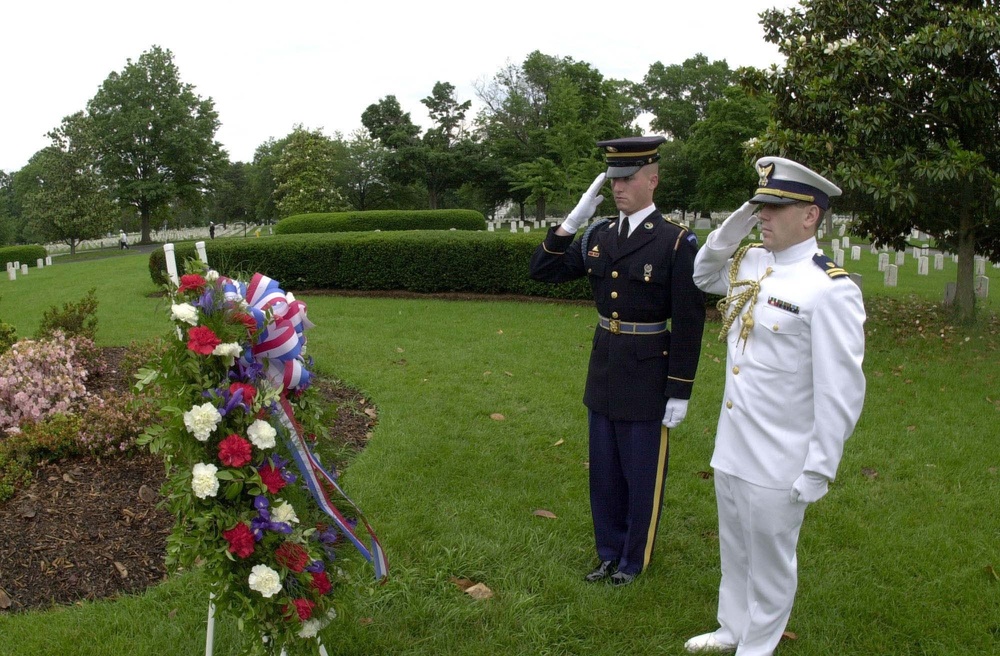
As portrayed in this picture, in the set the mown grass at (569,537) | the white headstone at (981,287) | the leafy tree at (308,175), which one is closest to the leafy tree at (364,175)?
the leafy tree at (308,175)

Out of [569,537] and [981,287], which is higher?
[981,287]

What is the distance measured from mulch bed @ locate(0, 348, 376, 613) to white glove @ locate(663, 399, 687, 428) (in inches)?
64.5

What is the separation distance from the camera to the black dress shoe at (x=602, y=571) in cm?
385

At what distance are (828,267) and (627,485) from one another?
1686 mm

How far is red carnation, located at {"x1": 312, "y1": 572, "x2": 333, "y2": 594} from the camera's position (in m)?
2.85

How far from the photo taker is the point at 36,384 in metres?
5.64

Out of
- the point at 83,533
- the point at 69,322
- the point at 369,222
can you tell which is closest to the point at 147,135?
the point at 369,222

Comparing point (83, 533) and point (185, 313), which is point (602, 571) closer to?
point (185, 313)

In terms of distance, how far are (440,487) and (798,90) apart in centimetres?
775

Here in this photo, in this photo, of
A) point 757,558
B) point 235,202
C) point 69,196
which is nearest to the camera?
point 757,558

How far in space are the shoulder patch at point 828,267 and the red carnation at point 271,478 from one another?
2.22 m

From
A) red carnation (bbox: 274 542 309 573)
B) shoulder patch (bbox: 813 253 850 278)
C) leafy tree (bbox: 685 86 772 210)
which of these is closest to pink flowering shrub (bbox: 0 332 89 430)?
red carnation (bbox: 274 542 309 573)

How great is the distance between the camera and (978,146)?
902 centimetres

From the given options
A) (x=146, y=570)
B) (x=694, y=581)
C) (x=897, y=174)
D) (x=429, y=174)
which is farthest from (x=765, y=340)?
(x=429, y=174)
